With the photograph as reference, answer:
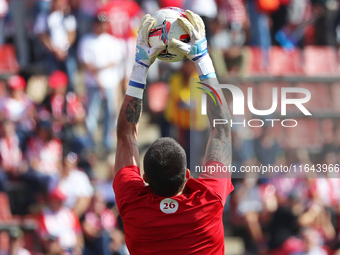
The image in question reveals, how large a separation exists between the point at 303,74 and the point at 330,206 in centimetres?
238

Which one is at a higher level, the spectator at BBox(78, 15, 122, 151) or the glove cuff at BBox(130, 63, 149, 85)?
the glove cuff at BBox(130, 63, 149, 85)

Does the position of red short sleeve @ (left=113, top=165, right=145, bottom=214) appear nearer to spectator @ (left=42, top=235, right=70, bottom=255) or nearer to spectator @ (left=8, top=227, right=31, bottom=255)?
spectator @ (left=42, top=235, right=70, bottom=255)

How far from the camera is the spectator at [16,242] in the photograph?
18.7 ft

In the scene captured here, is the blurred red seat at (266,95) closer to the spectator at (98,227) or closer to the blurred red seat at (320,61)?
the blurred red seat at (320,61)

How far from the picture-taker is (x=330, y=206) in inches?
244

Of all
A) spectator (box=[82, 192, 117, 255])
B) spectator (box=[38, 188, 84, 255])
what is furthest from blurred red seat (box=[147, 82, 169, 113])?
spectator (box=[38, 188, 84, 255])

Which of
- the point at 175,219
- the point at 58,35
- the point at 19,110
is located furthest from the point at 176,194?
the point at 58,35

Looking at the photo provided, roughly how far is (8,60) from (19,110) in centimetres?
110

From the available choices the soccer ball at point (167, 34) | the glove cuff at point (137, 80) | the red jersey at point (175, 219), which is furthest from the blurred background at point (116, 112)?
the red jersey at point (175, 219)

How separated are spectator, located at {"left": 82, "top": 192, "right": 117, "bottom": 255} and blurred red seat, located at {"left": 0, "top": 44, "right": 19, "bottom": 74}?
2.73 meters

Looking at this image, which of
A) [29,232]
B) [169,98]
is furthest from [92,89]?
[29,232]

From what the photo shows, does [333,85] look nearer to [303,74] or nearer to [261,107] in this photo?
[303,74]

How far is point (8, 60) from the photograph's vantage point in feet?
22.3

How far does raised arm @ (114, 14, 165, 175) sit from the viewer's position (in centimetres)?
237
